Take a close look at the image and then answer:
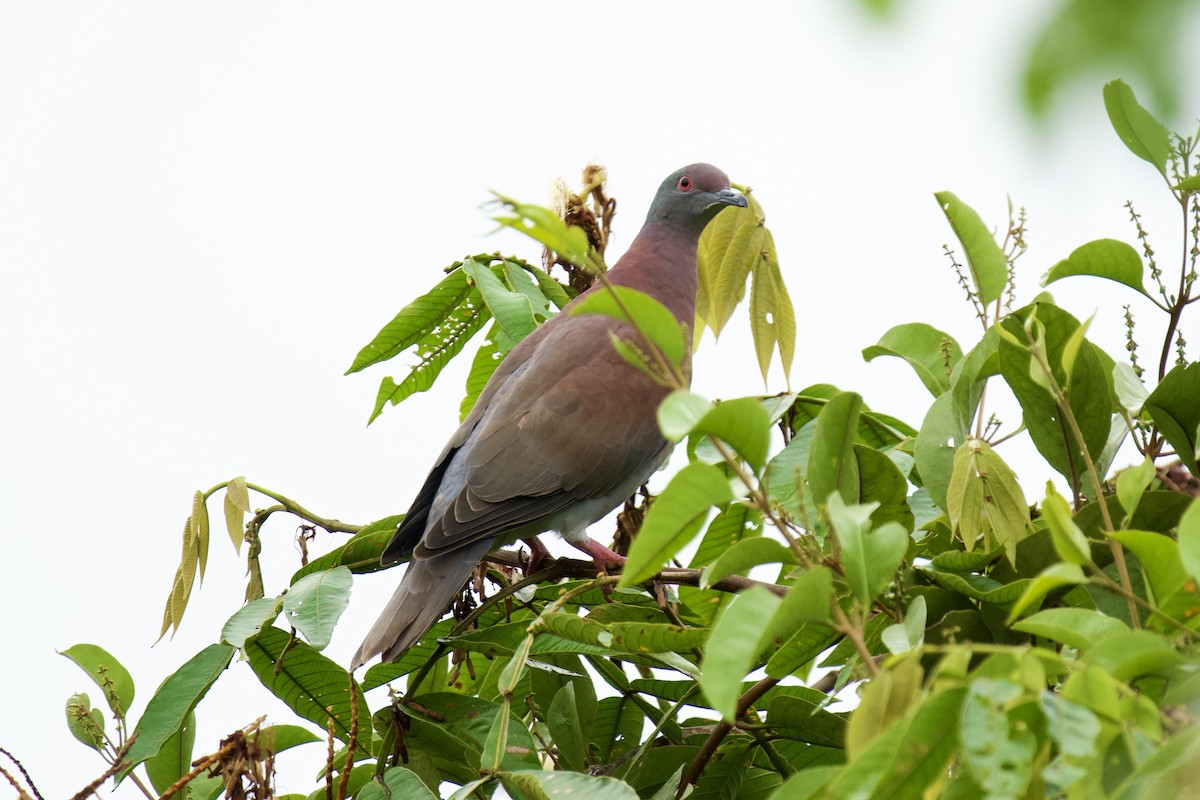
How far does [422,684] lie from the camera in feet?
8.41

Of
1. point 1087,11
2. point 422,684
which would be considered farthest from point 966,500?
point 422,684

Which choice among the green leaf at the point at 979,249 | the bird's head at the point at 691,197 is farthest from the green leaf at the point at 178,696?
the bird's head at the point at 691,197

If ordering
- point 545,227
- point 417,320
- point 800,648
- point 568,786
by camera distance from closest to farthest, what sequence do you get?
point 545,227, point 568,786, point 800,648, point 417,320

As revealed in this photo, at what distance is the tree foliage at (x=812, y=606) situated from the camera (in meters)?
1.03

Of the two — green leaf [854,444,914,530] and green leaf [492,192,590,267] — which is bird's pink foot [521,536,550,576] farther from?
green leaf [492,192,590,267]

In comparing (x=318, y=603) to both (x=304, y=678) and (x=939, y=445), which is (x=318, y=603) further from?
(x=939, y=445)

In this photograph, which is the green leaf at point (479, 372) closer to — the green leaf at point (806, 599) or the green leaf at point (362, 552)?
the green leaf at point (362, 552)

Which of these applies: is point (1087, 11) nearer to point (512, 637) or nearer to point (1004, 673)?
point (1004, 673)

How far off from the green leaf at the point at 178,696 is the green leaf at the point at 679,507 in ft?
3.42

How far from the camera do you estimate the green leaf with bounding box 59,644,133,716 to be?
2.12m

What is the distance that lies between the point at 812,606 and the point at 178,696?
125 cm

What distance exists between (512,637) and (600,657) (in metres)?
0.16

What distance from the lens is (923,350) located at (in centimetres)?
221

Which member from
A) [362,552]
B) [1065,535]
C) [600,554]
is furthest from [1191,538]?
[600,554]
